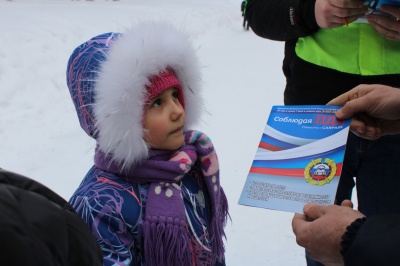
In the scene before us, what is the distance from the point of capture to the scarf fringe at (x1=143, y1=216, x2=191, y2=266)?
1252 mm

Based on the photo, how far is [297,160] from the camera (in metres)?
1.19

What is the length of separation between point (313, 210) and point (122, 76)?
0.68 m

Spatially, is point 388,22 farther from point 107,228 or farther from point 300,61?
point 107,228

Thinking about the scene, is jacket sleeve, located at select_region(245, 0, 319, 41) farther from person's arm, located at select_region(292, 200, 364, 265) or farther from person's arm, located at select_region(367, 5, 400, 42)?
person's arm, located at select_region(292, 200, 364, 265)

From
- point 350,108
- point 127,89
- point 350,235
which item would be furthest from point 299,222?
point 127,89

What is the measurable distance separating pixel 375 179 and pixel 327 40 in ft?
1.78

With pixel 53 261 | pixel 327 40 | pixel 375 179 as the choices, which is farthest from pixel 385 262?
pixel 327 40

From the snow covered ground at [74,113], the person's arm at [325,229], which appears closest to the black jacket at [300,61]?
the snow covered ground at [74,113]

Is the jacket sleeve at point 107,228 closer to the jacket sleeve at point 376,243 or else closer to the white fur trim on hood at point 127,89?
the white fur trim on hood at point 127,89

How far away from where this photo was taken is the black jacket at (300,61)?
1.48m

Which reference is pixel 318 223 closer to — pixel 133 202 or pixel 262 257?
pixel 133 202

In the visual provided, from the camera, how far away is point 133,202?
128 cm

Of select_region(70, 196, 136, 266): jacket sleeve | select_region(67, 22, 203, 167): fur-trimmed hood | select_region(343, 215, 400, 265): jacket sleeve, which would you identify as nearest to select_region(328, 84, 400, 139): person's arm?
select_region(343, 215, 400, 265): jacket sleeve

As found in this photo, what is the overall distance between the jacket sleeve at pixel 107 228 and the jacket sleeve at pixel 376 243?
2.07 feet
